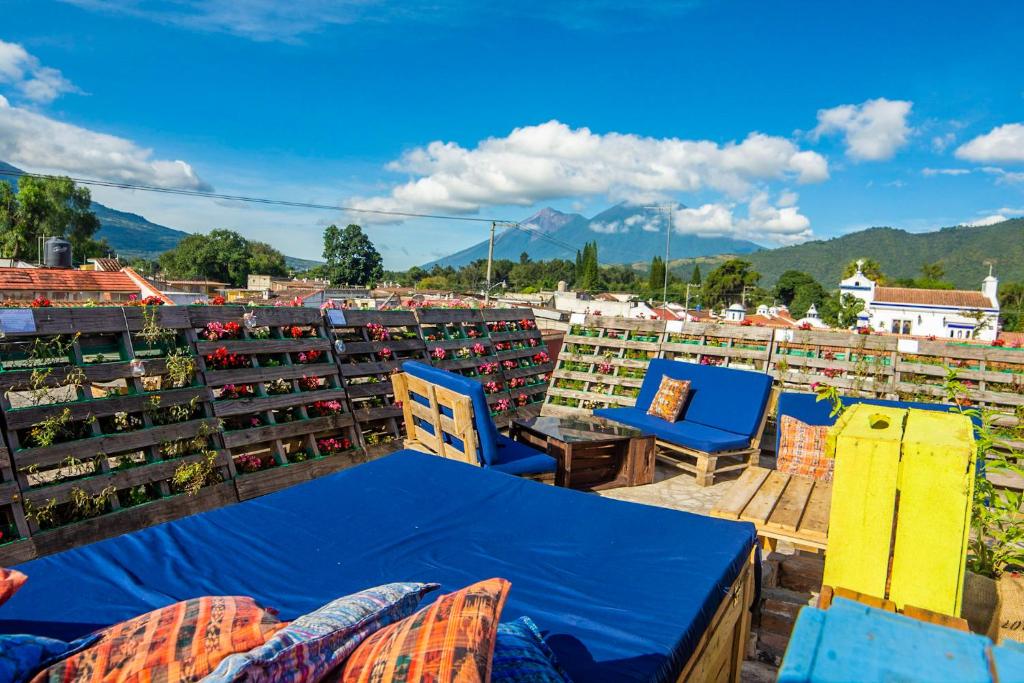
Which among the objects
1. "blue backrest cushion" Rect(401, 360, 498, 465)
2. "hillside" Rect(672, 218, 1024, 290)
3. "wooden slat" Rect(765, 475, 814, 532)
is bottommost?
"wooden slat" Rect(765, 475, 814, 532)

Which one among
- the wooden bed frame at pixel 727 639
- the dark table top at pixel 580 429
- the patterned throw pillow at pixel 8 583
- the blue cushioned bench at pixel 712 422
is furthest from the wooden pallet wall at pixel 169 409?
the wooden bed frame at pixel 727 639

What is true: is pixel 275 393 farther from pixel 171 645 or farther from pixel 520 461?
pixel 171 645

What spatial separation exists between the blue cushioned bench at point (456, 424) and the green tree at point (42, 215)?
41.8 metres

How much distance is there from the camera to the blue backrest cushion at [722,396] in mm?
5457

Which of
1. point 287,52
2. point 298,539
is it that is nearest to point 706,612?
point 298,539

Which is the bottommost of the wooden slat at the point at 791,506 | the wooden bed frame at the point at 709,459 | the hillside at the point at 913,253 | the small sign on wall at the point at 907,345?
the wooden bed frame at the point at 709,459

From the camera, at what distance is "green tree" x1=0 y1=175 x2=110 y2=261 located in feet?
121

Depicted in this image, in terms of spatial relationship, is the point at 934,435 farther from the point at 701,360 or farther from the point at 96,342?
the point at 701,360

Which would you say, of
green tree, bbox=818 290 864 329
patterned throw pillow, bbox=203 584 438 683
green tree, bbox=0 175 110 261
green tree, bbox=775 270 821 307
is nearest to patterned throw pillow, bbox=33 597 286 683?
patterned throw pillow, bbox=203 584 438 683

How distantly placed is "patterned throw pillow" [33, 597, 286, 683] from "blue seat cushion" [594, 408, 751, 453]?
4.45m

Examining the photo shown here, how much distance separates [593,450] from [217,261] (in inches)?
3282

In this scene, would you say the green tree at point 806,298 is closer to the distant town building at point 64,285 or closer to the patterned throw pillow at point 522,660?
the distant town building at point 64,285

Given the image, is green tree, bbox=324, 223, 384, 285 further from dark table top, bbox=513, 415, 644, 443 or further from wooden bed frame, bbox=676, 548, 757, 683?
wooden bed frame, bbox=676, 548, 757, 683

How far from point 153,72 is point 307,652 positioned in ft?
119
